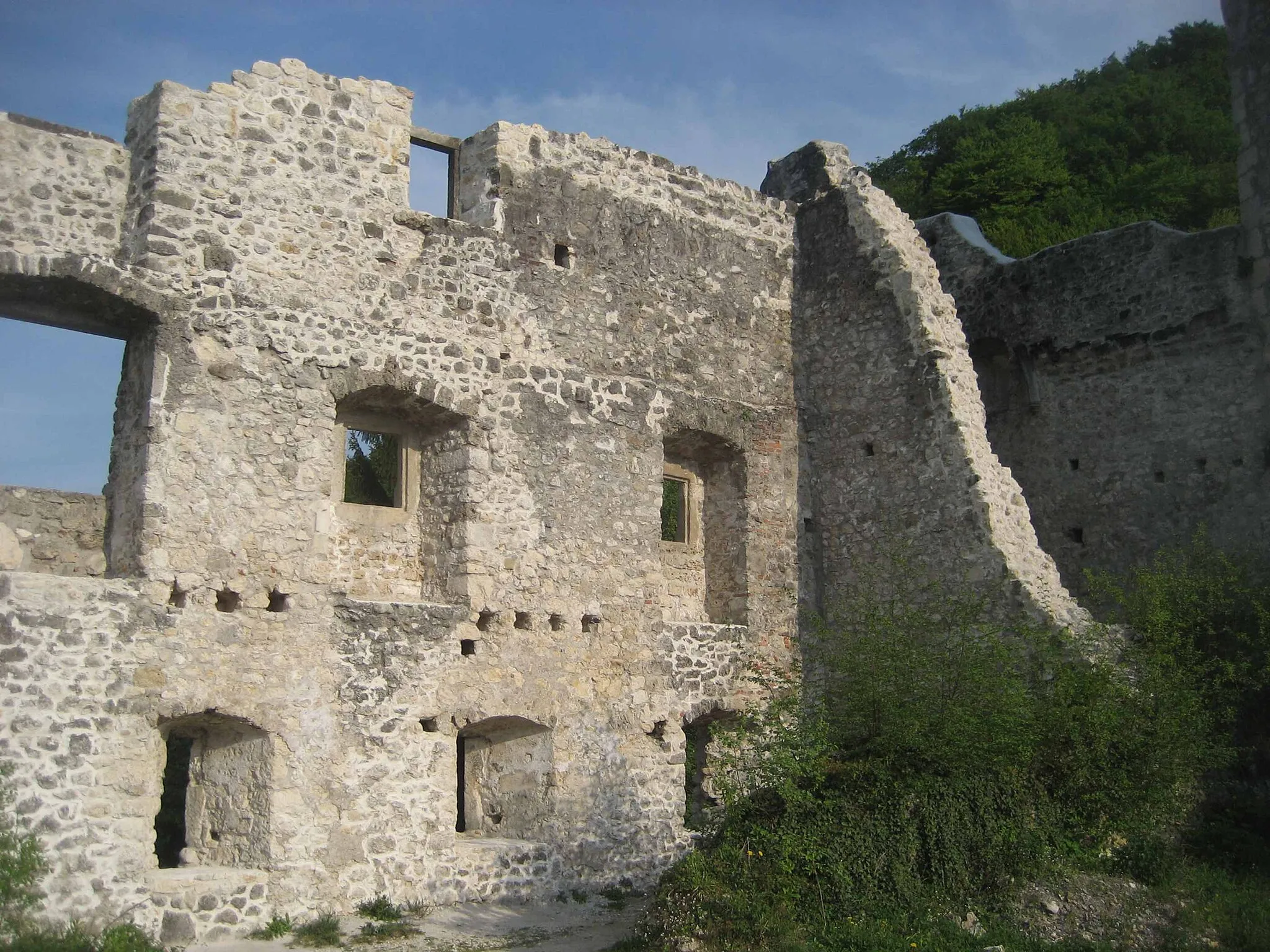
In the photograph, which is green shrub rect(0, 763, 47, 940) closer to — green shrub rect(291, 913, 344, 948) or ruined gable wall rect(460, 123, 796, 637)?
green shrub rect(291, 913, 344, 948)

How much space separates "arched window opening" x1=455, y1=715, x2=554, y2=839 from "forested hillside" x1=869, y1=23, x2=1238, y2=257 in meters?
13.5

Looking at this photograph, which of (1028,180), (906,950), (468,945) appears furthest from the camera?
(1028,180)

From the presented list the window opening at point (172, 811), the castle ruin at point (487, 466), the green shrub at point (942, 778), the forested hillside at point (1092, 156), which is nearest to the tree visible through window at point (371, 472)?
the castle ruin at point (487, 466)

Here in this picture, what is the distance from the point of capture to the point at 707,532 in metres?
12.8

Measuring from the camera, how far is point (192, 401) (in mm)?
9398

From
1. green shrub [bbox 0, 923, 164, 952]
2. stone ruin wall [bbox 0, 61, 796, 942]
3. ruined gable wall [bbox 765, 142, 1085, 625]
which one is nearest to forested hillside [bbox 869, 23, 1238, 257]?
ruined gable wall [bbox 765, 142, 1085, 625]

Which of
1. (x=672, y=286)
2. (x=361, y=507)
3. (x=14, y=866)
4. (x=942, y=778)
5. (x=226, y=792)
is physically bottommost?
(x=14, y=866)

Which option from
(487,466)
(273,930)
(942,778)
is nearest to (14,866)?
(273,930)

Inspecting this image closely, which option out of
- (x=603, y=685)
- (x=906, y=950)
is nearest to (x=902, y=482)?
(x=603, y=685)

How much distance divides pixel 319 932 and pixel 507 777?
2.39m

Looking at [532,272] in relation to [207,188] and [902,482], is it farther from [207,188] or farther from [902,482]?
[902,482]

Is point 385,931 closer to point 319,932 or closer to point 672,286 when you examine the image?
point 319,932

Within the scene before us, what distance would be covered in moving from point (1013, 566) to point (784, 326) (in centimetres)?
355

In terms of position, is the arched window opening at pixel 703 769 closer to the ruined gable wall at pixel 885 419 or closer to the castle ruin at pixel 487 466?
the castle ruin at pixel 487 466
